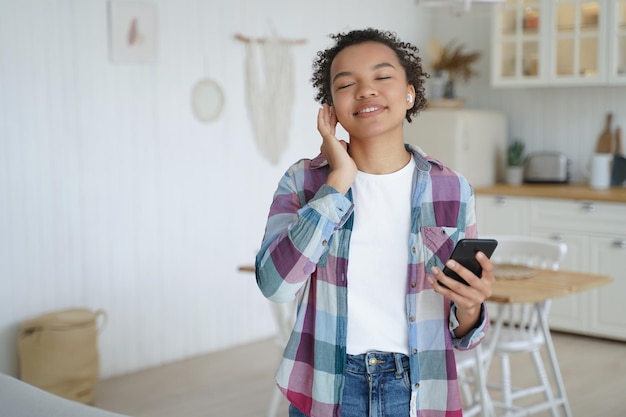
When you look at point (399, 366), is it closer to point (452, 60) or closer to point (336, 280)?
point (336, 280)

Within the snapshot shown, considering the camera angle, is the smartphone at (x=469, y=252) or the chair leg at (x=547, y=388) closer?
the smartphone at (x=469, y=252)

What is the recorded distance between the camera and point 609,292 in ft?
16.0

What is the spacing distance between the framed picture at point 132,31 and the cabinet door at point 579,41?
8.39 ft

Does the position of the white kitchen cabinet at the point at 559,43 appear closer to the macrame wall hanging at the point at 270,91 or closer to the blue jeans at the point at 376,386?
the macrame wall hanging at the point at 270,91

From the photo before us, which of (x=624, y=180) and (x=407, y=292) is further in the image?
(x=624, y=180)

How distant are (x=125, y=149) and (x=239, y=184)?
83 centimetres

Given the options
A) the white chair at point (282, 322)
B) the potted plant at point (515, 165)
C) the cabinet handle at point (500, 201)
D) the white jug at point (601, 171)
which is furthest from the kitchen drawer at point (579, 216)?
the white chair at point (282, 322)

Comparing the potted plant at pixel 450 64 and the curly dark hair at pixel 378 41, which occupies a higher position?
the potted plant at pixel 450 64

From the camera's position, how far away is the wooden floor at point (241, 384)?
12.5ft

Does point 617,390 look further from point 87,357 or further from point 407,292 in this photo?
point 407,292

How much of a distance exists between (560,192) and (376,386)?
3961 mm

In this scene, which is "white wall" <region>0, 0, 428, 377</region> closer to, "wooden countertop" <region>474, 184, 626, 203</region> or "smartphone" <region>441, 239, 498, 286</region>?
"wooden countertop" <region>474, 184, 626, 203</region>

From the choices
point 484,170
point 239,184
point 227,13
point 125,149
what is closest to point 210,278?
point 239,184

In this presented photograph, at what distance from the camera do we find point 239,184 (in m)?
4.96
